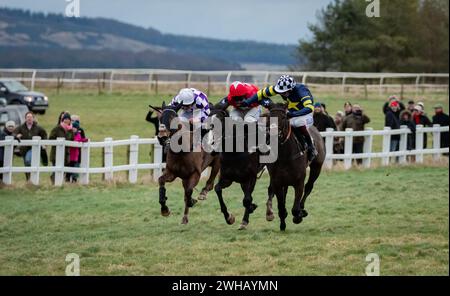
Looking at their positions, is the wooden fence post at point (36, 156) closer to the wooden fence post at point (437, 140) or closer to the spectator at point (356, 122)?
the spectator at point (356, 122)

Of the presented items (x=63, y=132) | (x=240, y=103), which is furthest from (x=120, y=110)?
(x=240, y=103)

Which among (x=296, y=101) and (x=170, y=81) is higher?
(x=170, y=81)

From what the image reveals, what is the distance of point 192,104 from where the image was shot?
44.5 feet

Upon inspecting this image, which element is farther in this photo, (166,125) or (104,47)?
(104,47)

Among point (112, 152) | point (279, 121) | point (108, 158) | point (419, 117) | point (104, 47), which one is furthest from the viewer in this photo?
point (104, 47)

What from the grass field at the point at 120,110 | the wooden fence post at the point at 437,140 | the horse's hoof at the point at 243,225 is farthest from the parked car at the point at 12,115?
the horse's hoof at the point at 243,225

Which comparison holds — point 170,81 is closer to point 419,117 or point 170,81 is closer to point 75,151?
point 419,117

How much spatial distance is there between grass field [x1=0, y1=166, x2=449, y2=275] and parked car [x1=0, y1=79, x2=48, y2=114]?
1552 cm

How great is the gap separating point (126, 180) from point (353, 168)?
610 centimetres

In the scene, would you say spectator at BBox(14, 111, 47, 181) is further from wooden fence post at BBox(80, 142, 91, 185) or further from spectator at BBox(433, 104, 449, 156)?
spectator at BBox(433, 104, 449, 156)

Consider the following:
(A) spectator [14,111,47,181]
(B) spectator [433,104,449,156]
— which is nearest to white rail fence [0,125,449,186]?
(A) spectator [14,111,47,181]

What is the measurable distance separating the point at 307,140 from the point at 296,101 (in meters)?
0.80

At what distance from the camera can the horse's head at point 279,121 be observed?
40.6ft

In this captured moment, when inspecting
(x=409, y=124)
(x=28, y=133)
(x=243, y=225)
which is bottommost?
(x=243, y=225)
